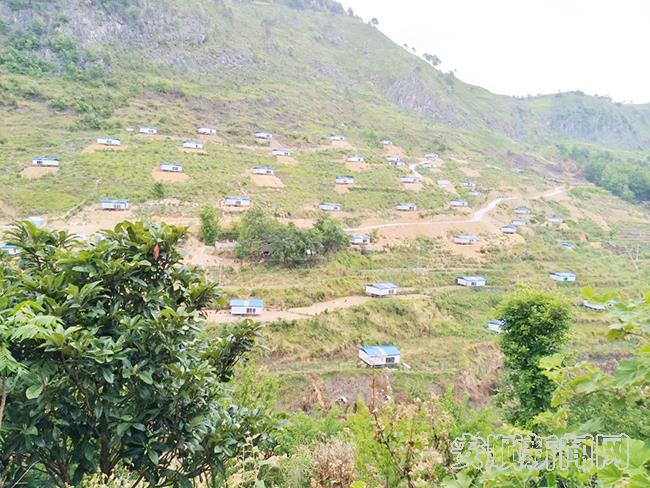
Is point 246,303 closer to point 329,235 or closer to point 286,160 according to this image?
point 329,235

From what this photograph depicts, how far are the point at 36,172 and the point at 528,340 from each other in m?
39.2

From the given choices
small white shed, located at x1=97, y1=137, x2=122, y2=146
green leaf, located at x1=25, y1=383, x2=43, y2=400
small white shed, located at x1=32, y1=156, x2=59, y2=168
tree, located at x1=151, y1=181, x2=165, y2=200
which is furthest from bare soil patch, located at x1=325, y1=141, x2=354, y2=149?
green leaf, located at x1=25, y1=383, x2=43, y2=400

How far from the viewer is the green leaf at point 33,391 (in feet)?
9.14

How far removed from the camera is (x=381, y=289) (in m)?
30.1

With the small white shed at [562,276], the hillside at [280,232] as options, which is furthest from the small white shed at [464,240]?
the small white shed at [562,276]

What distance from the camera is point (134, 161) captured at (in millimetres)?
40719

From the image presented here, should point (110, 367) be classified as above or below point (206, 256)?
above

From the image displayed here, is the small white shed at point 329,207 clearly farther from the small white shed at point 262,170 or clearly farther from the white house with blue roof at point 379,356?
the white house with blue roof at point 379,356

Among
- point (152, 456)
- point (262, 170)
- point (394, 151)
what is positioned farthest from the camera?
point (394, 151)

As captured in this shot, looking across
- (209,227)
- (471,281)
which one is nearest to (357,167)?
(471,281)

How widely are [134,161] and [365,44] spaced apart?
88642mm

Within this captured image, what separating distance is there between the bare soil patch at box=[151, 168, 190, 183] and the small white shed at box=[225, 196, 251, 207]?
535cm

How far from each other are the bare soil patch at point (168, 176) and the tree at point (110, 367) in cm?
3721

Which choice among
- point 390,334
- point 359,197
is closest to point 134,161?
point 359,197
